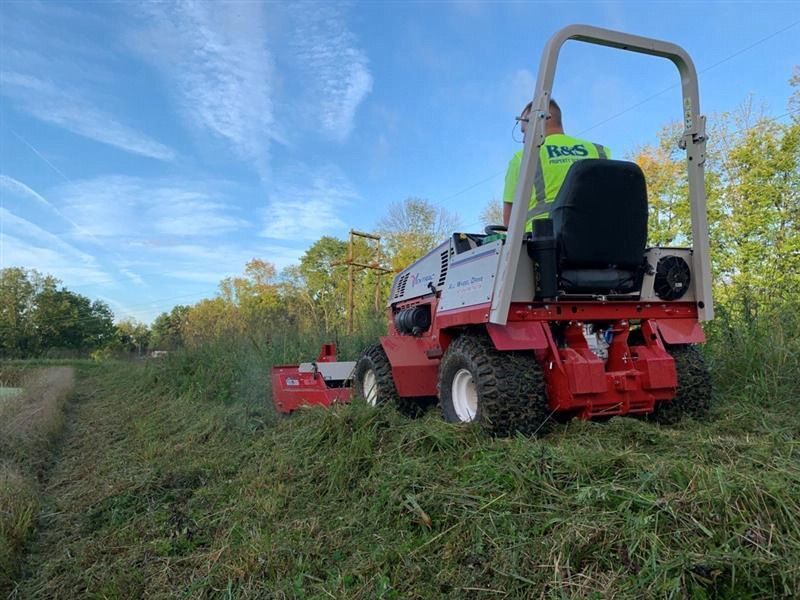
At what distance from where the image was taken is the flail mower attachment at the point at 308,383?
598 cm

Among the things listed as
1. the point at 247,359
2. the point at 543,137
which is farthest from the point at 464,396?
the point at 247,359

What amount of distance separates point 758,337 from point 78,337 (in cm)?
7115

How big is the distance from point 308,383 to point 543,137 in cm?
405

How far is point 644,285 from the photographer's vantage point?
13.1 ft

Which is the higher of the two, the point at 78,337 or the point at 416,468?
the point at 78,337

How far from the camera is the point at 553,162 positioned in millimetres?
3875

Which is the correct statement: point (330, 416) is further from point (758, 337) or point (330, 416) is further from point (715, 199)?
point (715, 199)

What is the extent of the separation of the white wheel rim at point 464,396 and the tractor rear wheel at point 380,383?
839mm

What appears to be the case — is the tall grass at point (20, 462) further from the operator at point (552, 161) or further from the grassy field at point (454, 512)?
the operator at point (552, 161)

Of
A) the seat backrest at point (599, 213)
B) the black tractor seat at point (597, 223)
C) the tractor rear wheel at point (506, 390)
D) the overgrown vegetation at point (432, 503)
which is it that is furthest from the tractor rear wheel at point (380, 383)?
the seat backrest at point (599, 213)

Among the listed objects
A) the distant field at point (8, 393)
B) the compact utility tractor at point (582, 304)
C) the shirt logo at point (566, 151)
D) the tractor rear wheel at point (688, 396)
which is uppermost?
the shirt logo at point (566, 151)

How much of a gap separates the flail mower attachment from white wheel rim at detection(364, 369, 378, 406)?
0.28m

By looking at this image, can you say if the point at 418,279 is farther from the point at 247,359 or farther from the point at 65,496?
the point at 247,359

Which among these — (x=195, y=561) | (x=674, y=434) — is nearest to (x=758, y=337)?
(x=674, y=434)
